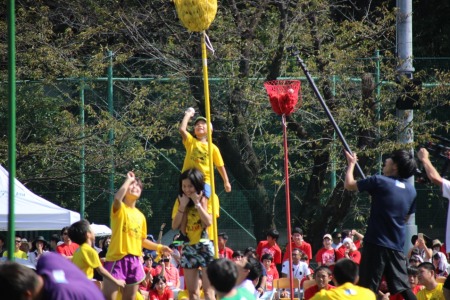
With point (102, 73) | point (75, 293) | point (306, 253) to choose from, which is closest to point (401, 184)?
point (75, 293)

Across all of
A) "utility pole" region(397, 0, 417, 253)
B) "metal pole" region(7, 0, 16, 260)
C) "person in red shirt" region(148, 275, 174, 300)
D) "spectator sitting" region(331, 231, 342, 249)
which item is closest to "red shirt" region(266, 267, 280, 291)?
"spectator sitting" region(331, 231, 342, 249)

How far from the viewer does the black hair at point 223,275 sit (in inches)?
277

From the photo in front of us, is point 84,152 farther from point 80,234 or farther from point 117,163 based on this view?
point 80,234

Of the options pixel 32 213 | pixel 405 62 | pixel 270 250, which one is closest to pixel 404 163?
pixel 32 213

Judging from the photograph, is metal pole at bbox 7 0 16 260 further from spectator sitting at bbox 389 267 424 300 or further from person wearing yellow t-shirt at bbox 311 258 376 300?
spectator sitting at bbox 389 267 424 300

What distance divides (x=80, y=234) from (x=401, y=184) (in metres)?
3.47

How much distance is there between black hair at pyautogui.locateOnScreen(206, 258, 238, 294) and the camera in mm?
7043

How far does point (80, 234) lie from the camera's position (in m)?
10.2

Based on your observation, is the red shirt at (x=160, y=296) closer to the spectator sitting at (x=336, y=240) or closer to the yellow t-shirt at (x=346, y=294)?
the spectator sitting at (x=336, y=240)

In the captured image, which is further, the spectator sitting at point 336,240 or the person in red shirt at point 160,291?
the spectator sitting at point 336,240

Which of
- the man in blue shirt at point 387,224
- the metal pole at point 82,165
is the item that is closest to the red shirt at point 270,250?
the metal pole at point 82,165

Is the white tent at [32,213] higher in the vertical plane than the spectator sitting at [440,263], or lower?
higher

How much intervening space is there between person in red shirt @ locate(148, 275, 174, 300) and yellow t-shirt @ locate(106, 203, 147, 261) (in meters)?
4.68

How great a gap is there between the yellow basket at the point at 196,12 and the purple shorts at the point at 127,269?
103 inches
